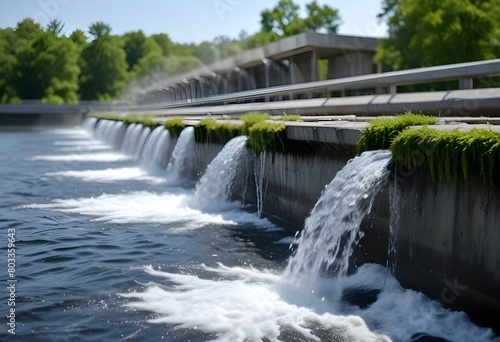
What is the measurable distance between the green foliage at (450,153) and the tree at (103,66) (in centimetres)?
951

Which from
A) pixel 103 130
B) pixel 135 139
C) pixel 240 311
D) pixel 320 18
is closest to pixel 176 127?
pixel 135 139

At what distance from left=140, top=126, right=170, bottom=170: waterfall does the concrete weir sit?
1235 centimetres

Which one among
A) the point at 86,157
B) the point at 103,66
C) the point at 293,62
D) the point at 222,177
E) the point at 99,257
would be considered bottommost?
the point at 99,257

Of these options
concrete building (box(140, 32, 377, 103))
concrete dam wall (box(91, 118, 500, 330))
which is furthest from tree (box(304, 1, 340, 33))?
concrete dam wall (box(91, 118, 500, 330))

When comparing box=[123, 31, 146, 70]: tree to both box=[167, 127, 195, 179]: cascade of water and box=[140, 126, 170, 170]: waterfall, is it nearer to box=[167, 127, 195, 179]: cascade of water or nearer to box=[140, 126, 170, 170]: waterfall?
box=[140, 126, 170, 170]: waterfall

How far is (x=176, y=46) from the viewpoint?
327 feet

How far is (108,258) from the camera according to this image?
9.56 meters

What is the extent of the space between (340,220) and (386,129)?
1.37 meters

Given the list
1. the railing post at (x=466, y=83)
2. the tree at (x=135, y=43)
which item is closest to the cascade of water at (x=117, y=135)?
the railing post at (x=466, y=83)

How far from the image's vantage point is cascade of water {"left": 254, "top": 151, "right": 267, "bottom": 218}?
1279cm

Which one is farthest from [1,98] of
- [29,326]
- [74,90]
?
[29,326]

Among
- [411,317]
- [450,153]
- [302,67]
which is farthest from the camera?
[302,67]

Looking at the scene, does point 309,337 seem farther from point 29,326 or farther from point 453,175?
point 29,326

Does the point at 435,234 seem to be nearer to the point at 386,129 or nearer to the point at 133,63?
the point at 386,129
